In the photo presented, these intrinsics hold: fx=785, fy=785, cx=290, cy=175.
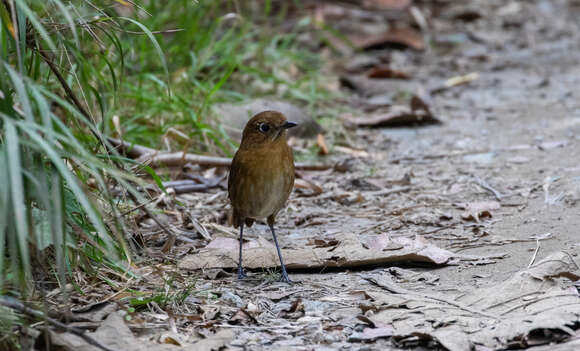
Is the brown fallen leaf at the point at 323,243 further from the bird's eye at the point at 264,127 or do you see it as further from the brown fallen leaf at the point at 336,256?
the bird's eye at the point at 264,127

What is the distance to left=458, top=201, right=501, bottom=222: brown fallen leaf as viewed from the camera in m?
4.24

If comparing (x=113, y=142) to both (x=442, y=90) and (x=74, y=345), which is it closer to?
(x=74, y=345)

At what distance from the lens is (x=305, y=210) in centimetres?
468

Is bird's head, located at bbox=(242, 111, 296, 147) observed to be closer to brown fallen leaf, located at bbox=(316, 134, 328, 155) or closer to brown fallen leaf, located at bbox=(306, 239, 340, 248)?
brown fallen leaf, located at bbox=(306, 239, 340, 248)

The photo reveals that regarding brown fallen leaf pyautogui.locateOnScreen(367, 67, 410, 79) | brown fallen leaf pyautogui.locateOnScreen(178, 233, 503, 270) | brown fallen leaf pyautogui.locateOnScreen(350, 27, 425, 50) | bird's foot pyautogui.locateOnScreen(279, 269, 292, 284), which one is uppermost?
brown fallen leaf pyautogui.locateOnScreen(350, 27, 425, 50)

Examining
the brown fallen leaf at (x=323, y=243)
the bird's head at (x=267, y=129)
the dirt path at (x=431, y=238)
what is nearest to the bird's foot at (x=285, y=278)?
the dirt path at (x=431, y=238)

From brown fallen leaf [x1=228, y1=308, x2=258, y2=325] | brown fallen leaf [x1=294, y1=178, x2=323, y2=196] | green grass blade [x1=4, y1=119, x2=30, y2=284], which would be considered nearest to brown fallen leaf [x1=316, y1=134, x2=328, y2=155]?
brown fallen leaf [x1=294, y1=178, x2=323, y2=196]

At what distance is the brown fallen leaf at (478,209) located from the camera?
→ 424cm

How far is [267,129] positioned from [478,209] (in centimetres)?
136

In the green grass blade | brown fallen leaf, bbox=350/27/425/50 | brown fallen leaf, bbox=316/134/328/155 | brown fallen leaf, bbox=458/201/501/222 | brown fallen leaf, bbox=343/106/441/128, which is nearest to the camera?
the green grass blade

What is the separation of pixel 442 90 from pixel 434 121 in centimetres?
119

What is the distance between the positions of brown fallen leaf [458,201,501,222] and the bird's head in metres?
1.20

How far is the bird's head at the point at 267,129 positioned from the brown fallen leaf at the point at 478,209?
3.93 feet

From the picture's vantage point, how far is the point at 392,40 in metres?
9.14
